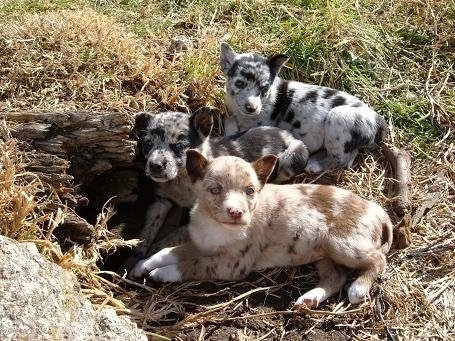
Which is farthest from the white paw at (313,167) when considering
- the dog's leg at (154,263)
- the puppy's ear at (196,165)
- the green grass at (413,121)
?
the dog's leg at (154,263)

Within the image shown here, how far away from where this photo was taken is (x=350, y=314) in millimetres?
5812

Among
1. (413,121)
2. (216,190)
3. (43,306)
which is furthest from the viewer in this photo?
(413,121)

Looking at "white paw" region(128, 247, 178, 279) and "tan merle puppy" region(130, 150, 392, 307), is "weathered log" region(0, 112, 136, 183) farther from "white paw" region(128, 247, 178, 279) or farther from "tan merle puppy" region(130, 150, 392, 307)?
"white paw" region(128, 247, 178, 279)

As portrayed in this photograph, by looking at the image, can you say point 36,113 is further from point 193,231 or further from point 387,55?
point 387,55

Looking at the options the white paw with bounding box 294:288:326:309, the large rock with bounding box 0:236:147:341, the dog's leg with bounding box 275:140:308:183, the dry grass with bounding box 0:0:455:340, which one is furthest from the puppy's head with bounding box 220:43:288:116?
the large rock with bounding box 0:236:147:341

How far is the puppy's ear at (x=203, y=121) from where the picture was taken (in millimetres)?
7016

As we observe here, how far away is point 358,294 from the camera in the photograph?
5836 millimetres

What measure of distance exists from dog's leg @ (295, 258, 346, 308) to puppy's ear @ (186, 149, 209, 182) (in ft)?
4.57

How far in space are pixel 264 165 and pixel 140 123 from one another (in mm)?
1630

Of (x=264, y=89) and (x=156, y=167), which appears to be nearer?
(x=156, y=167)

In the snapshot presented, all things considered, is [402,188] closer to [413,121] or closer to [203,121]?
[413,121]

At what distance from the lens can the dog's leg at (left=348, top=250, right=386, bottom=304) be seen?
5.85 metres

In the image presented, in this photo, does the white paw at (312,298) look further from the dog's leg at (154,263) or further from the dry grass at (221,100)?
the dog's leg at (154,263)

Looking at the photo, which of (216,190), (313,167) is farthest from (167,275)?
(313,167)
